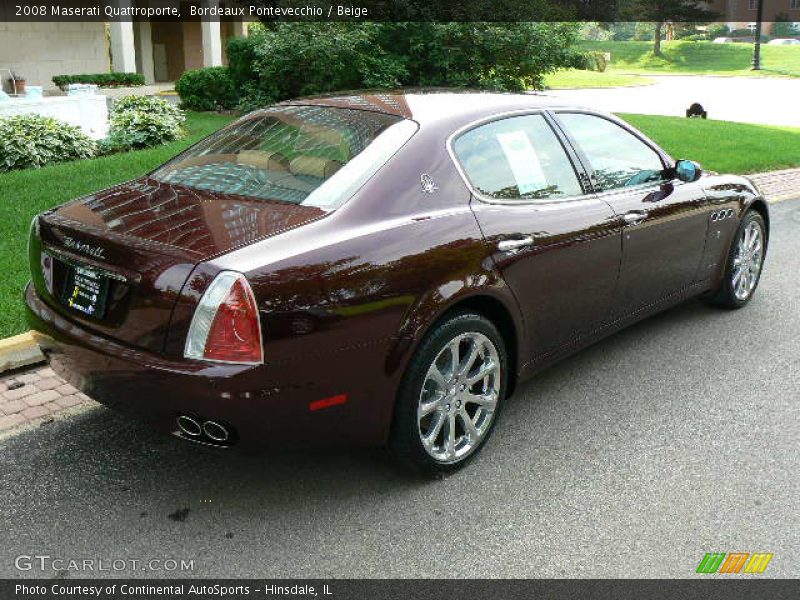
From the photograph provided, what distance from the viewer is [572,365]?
5.16 meters

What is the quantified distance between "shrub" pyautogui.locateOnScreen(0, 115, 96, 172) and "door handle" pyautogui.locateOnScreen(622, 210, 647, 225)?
7838 mm

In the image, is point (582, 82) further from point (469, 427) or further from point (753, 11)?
point (753, 11)

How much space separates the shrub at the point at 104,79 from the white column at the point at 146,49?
7.89 metres

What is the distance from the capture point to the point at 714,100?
29094mm

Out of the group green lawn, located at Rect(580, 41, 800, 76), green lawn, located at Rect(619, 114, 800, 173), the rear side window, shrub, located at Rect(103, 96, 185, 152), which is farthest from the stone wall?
green lawn, located at Rect(580, 41, 800, 76)

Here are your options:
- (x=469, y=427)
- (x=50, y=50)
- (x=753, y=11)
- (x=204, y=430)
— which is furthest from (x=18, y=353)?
(x=753, y=11)

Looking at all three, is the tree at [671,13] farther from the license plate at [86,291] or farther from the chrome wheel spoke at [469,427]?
the license plate at [86,291]

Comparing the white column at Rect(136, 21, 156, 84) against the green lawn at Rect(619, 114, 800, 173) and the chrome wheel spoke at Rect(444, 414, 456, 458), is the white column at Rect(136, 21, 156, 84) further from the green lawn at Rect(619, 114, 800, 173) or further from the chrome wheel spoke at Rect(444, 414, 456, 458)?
the chrome wheel spoke at Rect(444, 414, 456, 458)

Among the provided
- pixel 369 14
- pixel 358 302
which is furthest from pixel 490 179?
pixel 369 14

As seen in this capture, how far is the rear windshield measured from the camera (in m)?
3.66

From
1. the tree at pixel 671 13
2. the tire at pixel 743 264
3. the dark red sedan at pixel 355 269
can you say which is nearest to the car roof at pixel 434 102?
the dark red sedan at pixel 355 269

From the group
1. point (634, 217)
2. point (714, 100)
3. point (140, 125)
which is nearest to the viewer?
point (634, 217)

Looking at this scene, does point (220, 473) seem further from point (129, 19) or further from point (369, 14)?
point (129, 19)

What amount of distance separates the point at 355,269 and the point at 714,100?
28792mm
